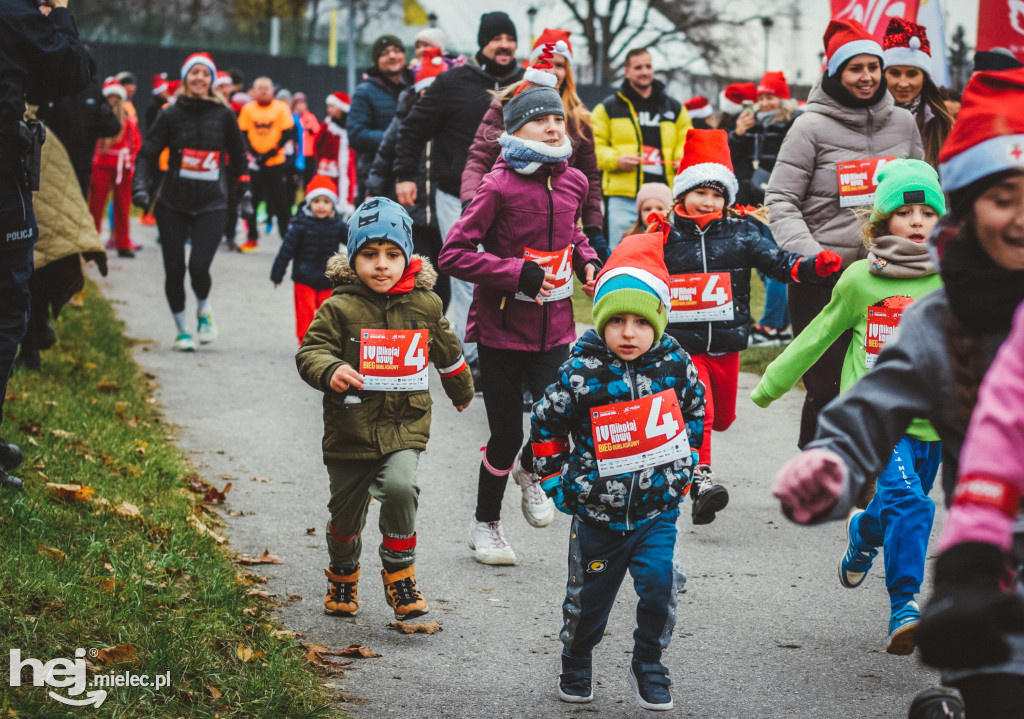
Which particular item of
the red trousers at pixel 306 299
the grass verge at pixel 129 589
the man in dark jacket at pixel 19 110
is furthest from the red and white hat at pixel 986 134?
the red trousers at pixel 306 299

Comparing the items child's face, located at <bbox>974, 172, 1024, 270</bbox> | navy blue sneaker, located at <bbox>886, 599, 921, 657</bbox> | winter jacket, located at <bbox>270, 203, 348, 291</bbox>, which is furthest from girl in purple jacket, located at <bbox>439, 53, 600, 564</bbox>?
winter jacket, located at <bbox>270, 203, 348, 291</bbox>

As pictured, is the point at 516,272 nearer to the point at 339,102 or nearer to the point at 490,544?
the point at 490,544

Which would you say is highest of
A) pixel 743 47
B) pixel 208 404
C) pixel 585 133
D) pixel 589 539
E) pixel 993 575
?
pixel 743 47

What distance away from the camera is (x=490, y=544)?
19.1ft

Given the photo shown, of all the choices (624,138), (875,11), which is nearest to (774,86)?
(624,138)

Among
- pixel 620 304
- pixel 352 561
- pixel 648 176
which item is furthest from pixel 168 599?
pixel 648 176

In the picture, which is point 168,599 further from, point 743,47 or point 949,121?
point 743,47

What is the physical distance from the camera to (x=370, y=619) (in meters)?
5.03

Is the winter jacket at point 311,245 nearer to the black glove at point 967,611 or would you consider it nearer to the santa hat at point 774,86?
the santa hat at point 774,86

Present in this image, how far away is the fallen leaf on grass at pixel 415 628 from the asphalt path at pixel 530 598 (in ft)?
0.09

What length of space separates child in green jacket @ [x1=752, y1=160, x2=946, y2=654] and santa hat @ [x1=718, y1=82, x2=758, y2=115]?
9270 millimetres

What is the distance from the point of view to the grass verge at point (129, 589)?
395 cm

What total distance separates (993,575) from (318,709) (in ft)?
7.58

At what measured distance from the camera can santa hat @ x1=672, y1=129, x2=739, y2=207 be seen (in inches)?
248
